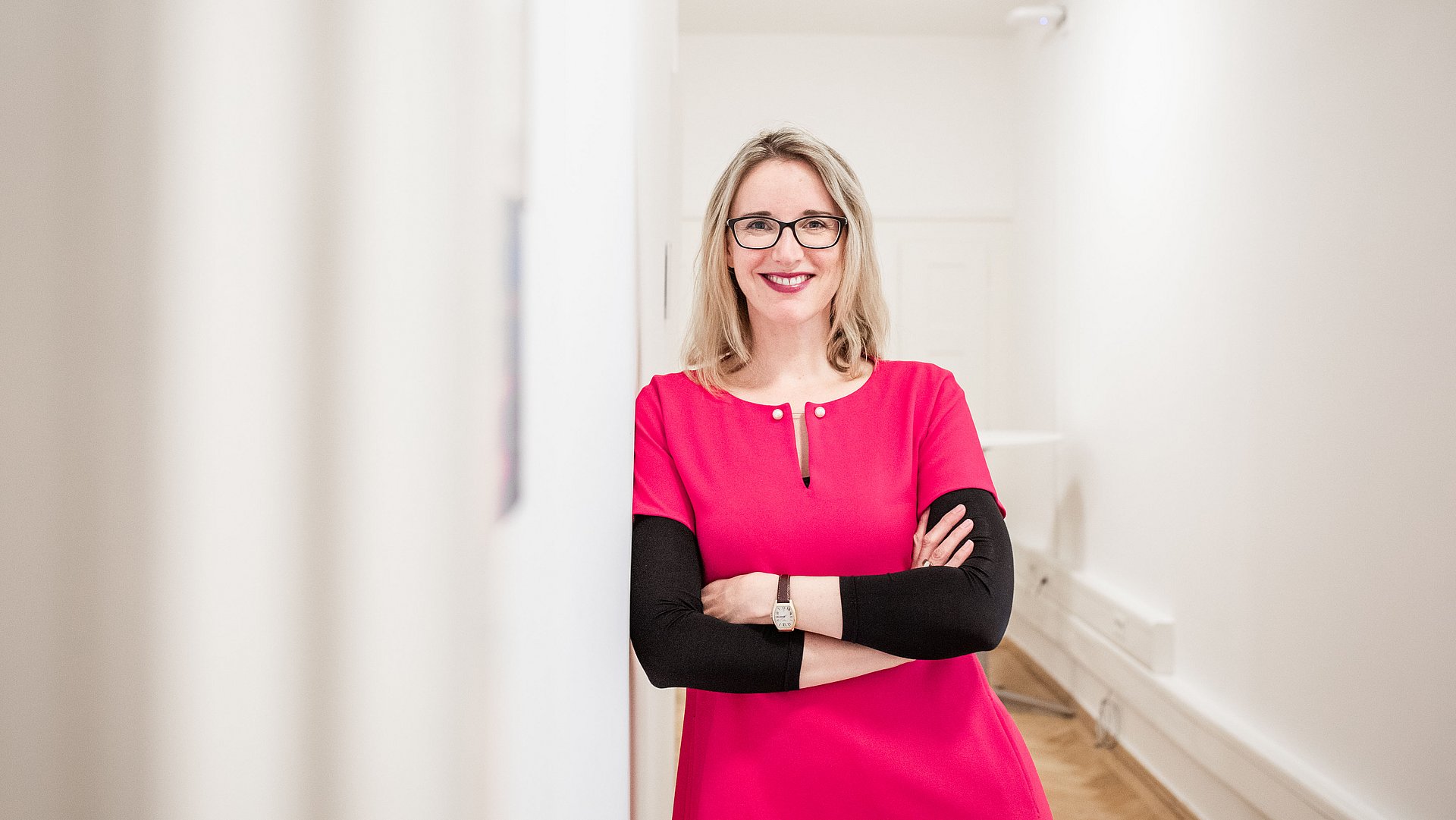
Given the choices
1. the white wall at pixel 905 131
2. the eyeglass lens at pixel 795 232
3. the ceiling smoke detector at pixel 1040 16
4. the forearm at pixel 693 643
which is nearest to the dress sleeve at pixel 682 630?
the forearm at pixel 693 643

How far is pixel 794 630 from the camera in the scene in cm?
108

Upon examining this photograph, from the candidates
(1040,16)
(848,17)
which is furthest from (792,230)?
(848,17)

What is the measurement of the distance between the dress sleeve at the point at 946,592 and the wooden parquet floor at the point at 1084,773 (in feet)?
6.10

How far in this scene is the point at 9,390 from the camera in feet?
0.60

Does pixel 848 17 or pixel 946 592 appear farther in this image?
pixel 848 17

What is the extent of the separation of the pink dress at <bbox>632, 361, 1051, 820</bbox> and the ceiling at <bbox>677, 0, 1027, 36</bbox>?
160 inches

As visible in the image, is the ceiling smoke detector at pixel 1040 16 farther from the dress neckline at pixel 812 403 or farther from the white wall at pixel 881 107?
the dress neckline at pixel 812 403

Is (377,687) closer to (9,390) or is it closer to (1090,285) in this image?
(9,390)

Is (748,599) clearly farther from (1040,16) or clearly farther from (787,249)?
(1040,16)

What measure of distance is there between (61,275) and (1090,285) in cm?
402

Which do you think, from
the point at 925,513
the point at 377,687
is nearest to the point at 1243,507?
the point at 925,513

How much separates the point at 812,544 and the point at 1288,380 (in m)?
1.82

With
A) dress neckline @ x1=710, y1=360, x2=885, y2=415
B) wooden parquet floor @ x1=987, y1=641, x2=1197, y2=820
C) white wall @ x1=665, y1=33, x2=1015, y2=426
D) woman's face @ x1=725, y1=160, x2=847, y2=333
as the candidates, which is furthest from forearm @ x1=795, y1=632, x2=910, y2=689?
white wall @ x1=665, y1=33, x2=1015, y2=426

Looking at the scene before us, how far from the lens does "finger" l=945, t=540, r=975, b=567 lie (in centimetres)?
113
